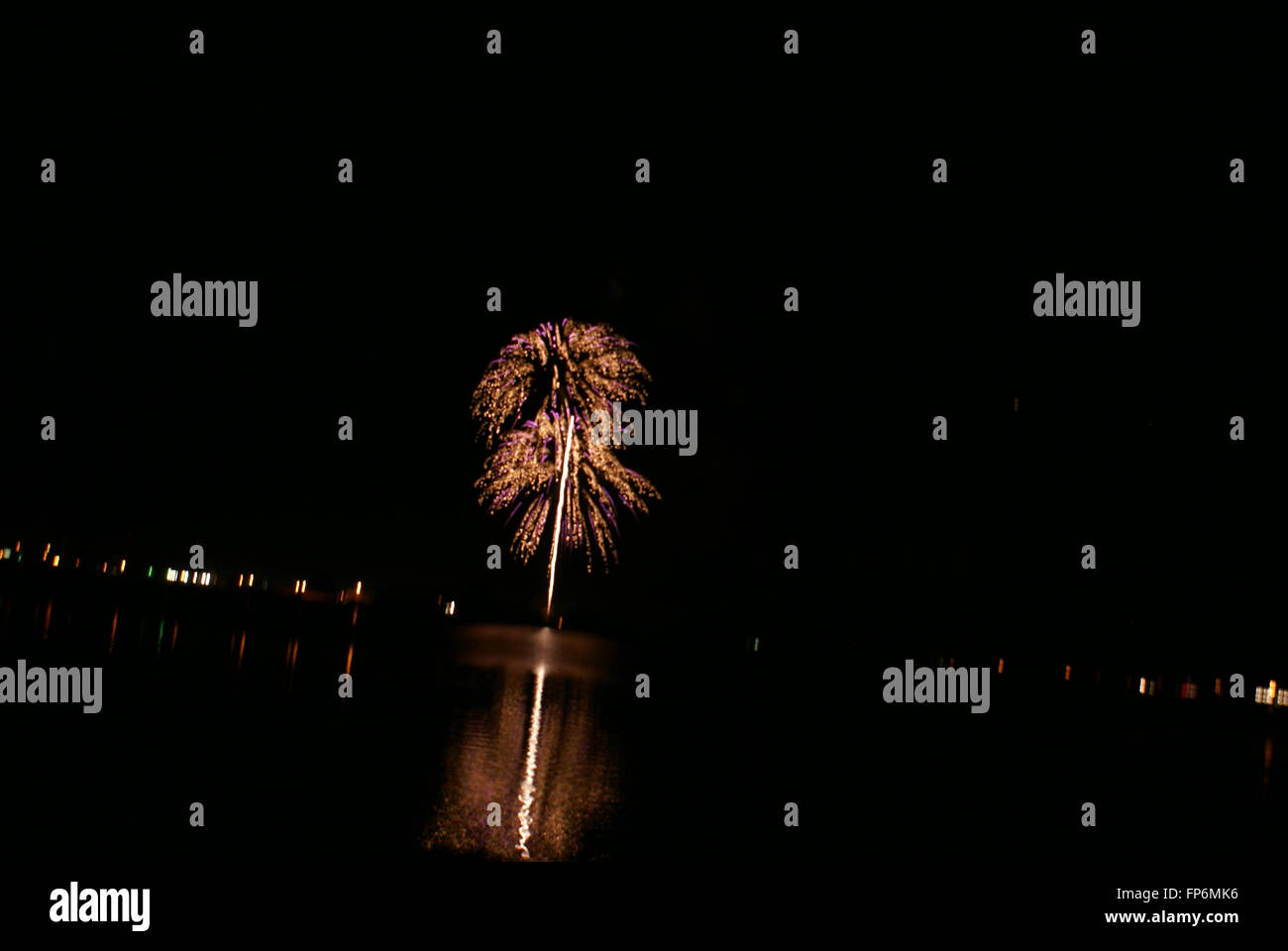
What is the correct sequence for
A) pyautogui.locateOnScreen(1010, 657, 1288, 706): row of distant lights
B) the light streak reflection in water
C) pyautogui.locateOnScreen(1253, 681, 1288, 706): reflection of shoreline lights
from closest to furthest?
1. the light streak reflection in water
2. pyautogui.locateOnScreen(1010, 657, 1288, 706): row of distant lights
3. pyautogui.locateOnScreen(1253, 681, 1288, 706): reflection of shoreline lights

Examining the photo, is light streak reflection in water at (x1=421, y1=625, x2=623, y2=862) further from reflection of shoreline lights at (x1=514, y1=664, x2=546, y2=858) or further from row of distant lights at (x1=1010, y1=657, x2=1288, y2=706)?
row of distant lights at (x1=1010, y1=657, x2=1288, y2=706)

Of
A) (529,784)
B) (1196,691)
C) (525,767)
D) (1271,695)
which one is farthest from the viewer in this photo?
(1271,695)

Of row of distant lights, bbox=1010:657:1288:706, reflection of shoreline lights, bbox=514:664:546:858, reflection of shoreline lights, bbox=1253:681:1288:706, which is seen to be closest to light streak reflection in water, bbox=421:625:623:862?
reflection of shoreline lights, bbox=514:664:546:858

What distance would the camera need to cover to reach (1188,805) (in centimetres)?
1273

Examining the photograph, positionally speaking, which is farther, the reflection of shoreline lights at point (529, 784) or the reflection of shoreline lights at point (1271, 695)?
the reflection of shoreline lights at point (1271, 695)

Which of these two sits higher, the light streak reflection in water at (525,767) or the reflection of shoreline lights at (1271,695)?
the light streak reflection in water at (525,767)

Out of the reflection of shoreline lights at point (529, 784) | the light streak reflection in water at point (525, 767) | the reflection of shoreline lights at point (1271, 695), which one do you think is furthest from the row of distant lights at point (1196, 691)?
the reflection of shoreline lights at point (529, 784)

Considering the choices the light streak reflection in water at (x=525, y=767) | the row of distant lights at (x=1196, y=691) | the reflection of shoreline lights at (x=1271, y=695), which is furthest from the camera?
the reflection of shoreline lights at (x=1271, y=695)

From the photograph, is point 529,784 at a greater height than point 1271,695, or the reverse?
point 529,784

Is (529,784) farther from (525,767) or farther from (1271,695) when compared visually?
(1271,695)

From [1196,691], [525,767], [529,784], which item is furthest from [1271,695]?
[529,784]

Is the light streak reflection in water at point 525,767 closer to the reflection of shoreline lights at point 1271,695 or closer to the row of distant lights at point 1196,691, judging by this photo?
the row of distant lights at point 1196,691
